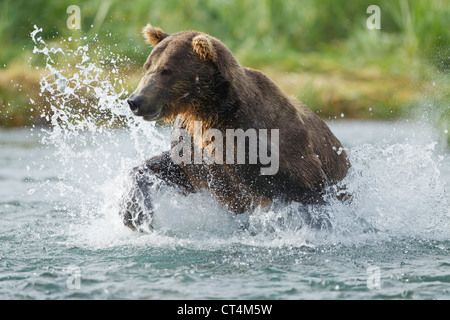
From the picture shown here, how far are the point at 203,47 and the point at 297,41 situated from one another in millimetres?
9736

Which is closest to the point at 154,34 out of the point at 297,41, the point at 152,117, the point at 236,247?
the point at 152,117

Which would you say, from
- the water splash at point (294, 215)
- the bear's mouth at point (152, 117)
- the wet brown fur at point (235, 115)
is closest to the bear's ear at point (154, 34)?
the wet brown fur at point (235, 115)

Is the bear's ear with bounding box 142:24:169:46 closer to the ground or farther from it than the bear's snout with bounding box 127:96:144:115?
farther from it

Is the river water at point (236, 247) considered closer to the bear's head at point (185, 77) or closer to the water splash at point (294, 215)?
the water splash at point (294, 215)

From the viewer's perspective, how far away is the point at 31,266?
491 cm

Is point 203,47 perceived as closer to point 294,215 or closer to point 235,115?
point 235,115

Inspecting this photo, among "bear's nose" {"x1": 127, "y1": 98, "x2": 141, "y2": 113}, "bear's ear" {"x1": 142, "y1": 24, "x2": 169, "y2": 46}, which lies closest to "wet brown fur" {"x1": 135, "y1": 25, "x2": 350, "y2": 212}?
"bear's ear" {"x1": 142, "y1": 24, "x2": 169, "y2": 46}

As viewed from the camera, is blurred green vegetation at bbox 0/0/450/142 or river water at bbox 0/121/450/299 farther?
blurred green vegetation at bbox 0/0/450/142

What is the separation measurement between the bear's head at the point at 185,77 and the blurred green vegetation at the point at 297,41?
7.04 m

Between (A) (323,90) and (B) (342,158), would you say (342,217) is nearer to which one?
(B) (342,158)

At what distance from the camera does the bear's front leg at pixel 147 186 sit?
552cm

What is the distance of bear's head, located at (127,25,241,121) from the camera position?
4781 millimetres

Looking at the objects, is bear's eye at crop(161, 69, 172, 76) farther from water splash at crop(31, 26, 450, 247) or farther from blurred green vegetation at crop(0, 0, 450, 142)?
blurred green vegetation at crop(0, 0, 450, 142)
